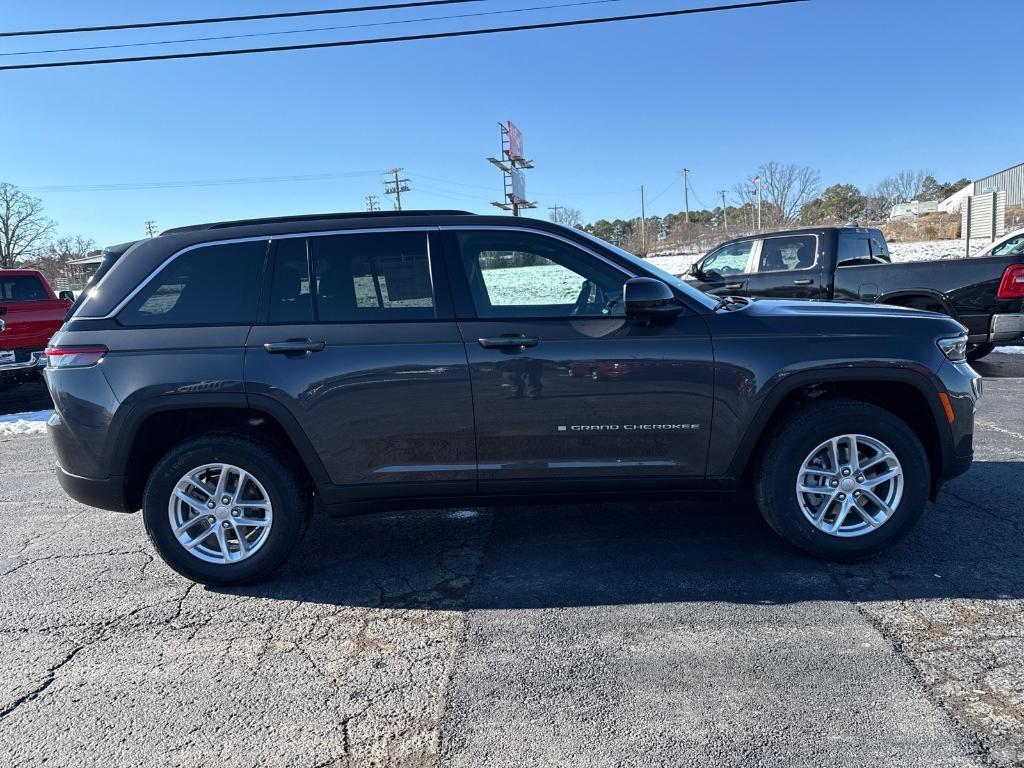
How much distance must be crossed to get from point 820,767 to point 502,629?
1399 millimetres

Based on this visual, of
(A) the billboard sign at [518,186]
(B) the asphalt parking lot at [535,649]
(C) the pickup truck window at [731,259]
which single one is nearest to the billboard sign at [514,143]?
(A) the billboard sign at [518,186]

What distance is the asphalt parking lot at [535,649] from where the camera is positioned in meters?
2.44

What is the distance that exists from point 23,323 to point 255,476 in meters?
8.22

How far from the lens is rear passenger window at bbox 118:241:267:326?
12.1 ft

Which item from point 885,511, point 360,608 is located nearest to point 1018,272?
point 885,511

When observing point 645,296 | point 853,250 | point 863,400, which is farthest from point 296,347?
point 853,250

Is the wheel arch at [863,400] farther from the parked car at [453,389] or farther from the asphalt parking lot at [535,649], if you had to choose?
the asphalt parking lot at [535,649]

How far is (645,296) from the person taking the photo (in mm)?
3467

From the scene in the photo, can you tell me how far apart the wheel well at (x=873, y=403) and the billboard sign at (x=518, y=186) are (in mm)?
30387

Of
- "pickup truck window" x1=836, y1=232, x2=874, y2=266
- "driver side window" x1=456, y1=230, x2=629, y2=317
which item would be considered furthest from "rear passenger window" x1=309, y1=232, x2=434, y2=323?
"pickup truck window" x1=836, y1=232, x2=874, y2=266

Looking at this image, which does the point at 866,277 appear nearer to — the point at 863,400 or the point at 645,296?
the point at 863,400

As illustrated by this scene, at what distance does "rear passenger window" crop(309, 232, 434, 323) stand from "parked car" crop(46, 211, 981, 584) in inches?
0.5

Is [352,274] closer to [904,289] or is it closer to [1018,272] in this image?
[904,289]

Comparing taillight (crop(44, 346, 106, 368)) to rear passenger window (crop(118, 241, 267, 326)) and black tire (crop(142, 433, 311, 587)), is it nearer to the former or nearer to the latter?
rear passenger window (crop(118, 241, 267, 326))
